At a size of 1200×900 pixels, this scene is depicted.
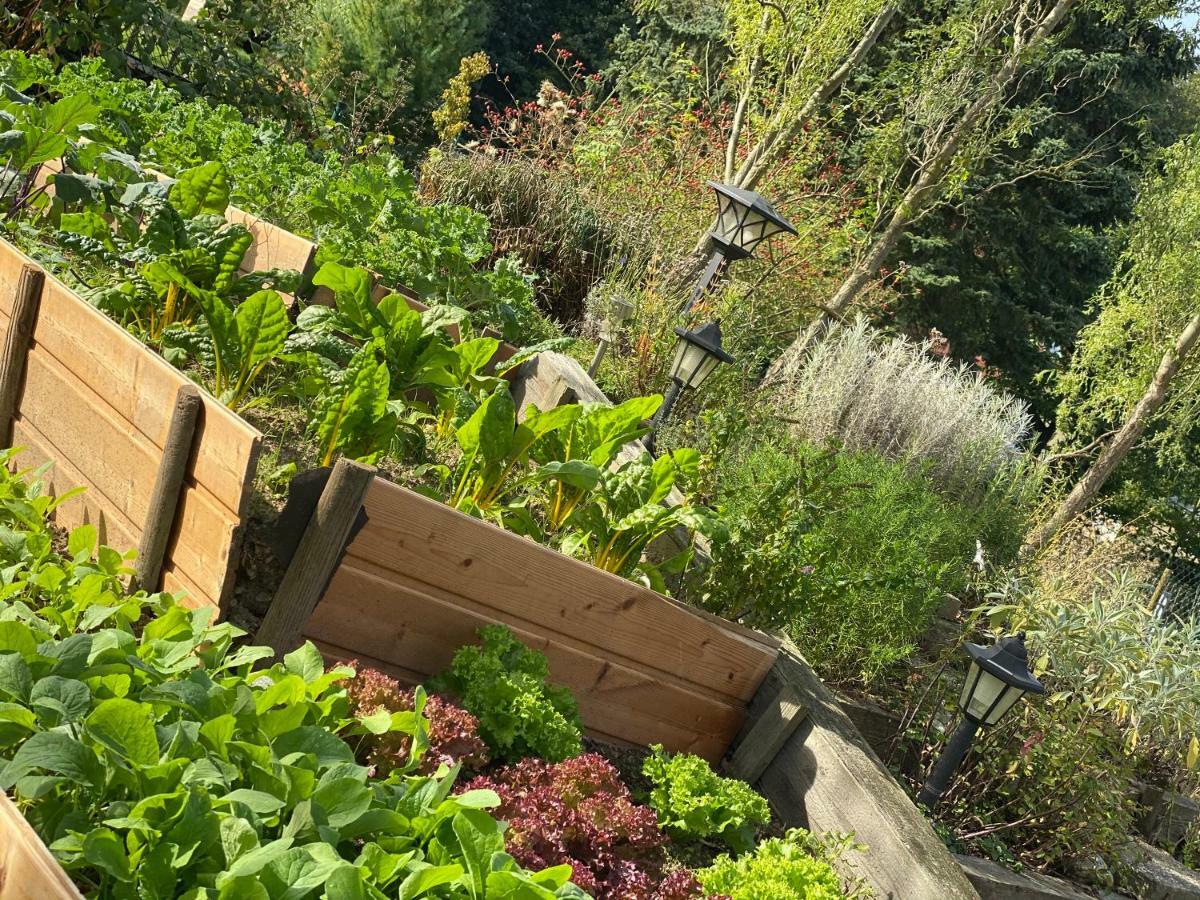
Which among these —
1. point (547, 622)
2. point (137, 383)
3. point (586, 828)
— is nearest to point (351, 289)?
point (137, 383)

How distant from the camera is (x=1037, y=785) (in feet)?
15.2

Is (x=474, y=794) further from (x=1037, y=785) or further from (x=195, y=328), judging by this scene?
(x=1037, y=785)

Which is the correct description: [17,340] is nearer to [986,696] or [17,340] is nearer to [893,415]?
A: [986,696]

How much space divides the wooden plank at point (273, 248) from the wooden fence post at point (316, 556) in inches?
70.1

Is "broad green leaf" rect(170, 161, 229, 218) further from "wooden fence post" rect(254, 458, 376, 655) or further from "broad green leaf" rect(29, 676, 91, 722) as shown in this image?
"broad green leaf" rect(29, 676, 91, 722)

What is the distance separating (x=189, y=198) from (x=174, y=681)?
2.46 m

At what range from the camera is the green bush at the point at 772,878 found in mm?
2602

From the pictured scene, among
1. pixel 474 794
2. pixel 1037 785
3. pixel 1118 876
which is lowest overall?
pixel 1118 876

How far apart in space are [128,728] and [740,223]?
510 cm

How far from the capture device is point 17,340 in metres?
3.35

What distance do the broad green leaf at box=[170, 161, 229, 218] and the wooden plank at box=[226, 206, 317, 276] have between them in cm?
25

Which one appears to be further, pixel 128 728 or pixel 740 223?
pixel 740 223

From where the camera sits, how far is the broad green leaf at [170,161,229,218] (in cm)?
386

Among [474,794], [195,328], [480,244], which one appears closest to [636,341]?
[480,244]
